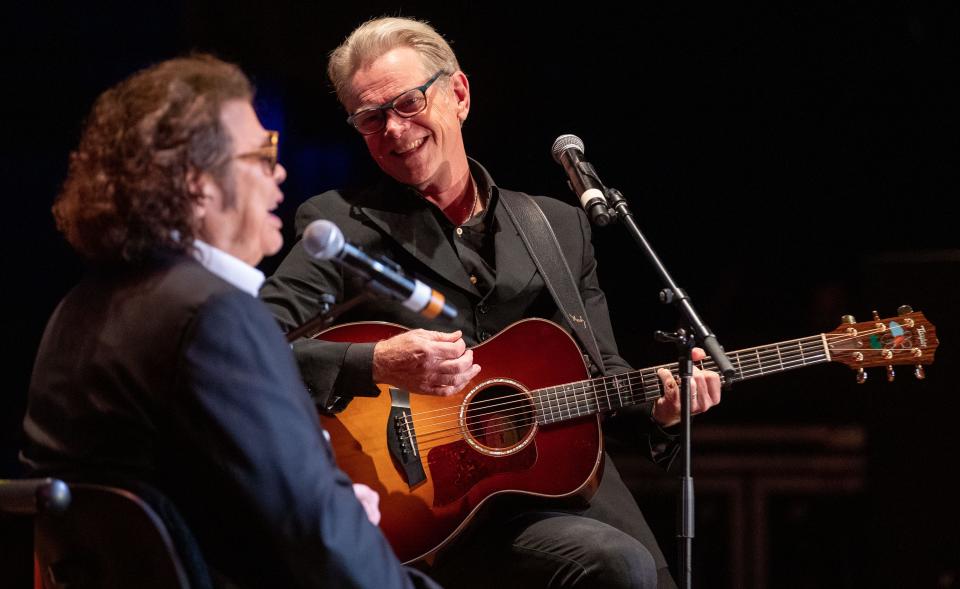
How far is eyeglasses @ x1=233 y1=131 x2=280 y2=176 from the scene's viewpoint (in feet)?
6.08

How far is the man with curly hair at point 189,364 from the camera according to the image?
1.56m

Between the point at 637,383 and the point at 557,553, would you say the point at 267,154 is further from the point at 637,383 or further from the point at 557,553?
the point at 637,383

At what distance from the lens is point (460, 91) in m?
3.35

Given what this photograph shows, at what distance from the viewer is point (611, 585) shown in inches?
101

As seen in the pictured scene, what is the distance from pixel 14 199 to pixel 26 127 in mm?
379

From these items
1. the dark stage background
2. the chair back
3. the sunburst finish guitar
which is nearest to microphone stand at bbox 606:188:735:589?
the sunburst finish guitar

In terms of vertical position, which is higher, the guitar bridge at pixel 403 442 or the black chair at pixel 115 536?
the black chair at pixel 115 536

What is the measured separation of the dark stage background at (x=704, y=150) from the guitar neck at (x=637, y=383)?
1.99m

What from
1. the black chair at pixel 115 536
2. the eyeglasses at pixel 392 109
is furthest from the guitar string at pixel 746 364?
the black chair at pixel 115 536

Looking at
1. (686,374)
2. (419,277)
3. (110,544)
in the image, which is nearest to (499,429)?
(419,277)

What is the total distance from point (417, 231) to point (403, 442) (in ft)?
2.25

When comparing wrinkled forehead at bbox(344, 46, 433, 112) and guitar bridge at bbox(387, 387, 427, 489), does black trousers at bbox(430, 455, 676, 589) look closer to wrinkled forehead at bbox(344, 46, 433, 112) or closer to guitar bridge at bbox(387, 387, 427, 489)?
guitar bridge at bbox(387, 387, 427, 489)

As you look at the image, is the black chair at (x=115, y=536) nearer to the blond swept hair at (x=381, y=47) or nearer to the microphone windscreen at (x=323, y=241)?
the microphone windscreen at (x=323, y=241)

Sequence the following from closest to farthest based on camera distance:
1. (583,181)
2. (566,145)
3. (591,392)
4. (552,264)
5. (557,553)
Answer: (557,553) < (583,181) < (566,145) < (591,392) < (552,264)
